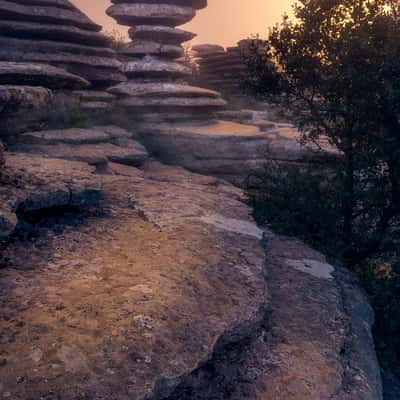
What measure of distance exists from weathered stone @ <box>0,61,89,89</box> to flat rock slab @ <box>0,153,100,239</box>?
141 inches

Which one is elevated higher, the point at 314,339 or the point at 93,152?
the point at 93,152

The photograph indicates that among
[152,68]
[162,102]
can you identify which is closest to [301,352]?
[162,102]

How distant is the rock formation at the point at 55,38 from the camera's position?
32.7ft

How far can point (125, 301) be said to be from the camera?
2857 millimetres

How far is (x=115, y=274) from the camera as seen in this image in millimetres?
3201

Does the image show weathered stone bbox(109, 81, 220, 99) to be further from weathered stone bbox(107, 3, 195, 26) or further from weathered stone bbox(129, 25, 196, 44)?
weathered stone bbox(107, 3, 195, 26)

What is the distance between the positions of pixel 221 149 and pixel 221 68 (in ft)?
35.5

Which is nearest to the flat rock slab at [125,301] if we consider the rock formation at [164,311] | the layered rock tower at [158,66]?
the rock formation at [164,311]

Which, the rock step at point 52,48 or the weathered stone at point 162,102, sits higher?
the rock step at point 52,48

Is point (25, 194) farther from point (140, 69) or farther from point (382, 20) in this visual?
point (140, 69)

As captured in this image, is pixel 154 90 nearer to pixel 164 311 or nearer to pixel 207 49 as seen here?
pixel 164 311

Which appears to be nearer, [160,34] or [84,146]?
[84,146]

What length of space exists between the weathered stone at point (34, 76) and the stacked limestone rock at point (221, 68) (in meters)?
9.82

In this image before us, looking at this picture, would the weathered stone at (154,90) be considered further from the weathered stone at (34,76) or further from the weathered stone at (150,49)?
the weathered stone at (34,76)
